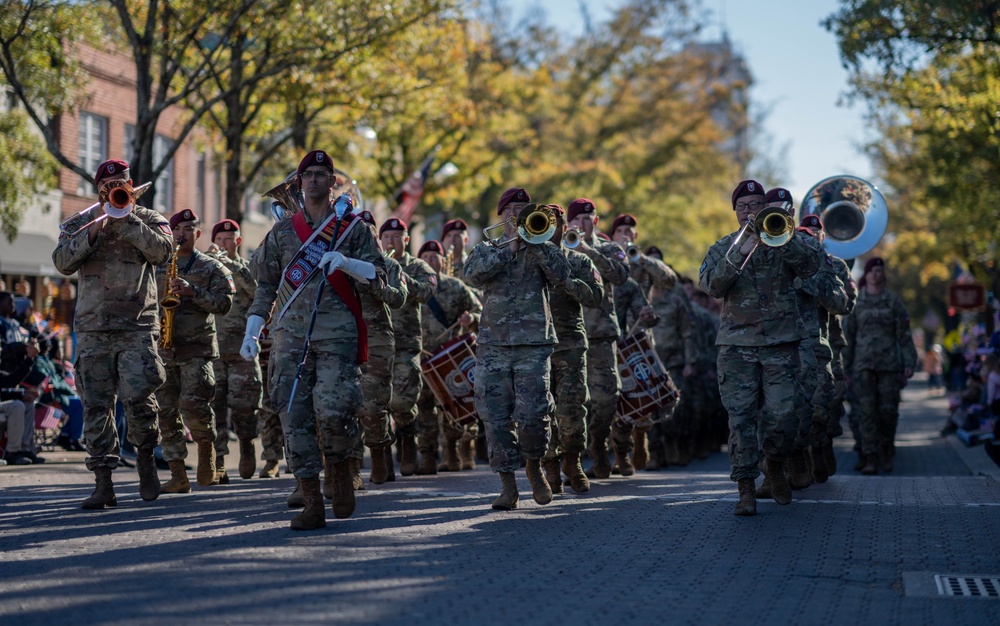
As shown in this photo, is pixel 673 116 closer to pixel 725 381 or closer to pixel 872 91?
pixel 872 91

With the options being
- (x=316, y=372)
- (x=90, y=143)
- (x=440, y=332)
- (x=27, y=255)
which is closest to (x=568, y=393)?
(x=316, y=372)

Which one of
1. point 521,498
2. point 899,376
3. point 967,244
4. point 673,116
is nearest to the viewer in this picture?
point 521,498

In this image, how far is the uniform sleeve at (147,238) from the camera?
9.80 metres

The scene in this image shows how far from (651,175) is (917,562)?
37.3m

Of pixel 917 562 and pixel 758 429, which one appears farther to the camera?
pixel 758 429

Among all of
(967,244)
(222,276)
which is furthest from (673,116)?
(222,276)

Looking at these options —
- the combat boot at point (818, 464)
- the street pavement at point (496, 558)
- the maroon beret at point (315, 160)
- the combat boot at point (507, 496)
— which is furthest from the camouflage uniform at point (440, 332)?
the maroon beret at point (315, 160)

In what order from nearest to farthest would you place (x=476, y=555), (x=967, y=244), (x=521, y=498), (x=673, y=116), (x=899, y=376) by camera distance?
(x=476, y=555)
(x=521, y=498)
(x=899, y=376)
(x=967, y=244)
(x=673, y=116)

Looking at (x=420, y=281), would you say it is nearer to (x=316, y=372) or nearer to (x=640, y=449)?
(x=640, y=449)

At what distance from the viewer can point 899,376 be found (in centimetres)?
1529

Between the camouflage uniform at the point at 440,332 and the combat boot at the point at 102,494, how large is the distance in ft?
13.3

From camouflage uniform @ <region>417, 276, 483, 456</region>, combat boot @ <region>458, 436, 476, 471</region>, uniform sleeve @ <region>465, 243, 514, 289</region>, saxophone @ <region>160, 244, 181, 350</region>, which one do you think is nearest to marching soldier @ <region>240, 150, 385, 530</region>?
uniform sleeve @ <region>465, 243, 514, 289</region>

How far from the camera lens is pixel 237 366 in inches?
491

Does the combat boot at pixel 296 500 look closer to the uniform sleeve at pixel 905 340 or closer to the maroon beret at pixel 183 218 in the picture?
the maroon beret at pixel 183 218
